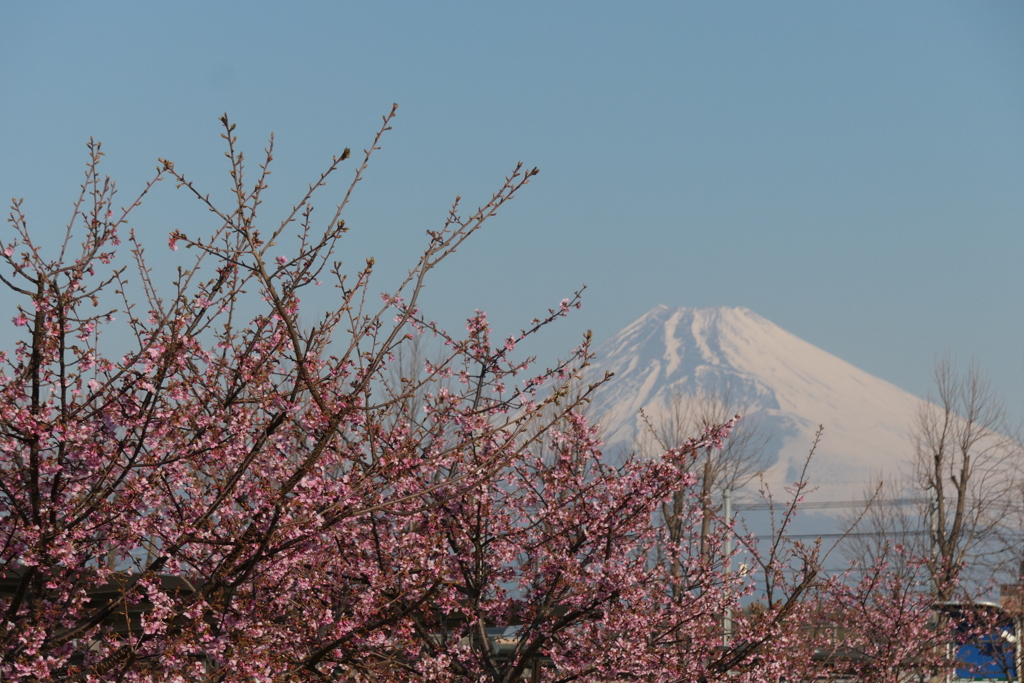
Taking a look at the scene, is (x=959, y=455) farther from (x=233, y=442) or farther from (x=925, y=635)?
(x=233, y=442)

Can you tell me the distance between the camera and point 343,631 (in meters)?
6.15

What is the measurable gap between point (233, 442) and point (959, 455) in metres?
23.5

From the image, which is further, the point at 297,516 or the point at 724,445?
the point at 724,445

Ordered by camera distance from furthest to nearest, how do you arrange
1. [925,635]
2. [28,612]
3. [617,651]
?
[925,635] < [617,651] < [28,612]

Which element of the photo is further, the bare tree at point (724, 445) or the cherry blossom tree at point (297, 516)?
the bare tree at point (724, 445)

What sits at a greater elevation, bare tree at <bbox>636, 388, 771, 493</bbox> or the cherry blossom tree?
bare tree at <bbox>636, 388, 771, 493</bbox>

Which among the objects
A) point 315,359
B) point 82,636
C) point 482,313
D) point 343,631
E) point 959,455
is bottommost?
point 82,636

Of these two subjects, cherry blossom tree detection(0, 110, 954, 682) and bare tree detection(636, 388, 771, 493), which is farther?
bare tree detection(636, 388, 771, 493)

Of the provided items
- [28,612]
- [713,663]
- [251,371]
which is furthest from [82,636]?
[713,663]

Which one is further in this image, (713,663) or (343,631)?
(713,663)

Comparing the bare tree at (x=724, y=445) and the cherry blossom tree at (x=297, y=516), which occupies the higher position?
the bare tree at (x=724, y=445)

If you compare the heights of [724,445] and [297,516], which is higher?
[724,445]

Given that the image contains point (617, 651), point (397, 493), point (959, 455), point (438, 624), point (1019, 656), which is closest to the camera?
point (397, 493)

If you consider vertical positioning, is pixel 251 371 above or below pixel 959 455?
below
